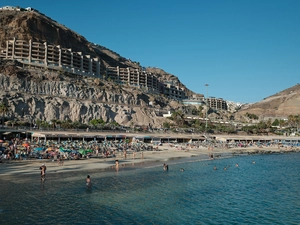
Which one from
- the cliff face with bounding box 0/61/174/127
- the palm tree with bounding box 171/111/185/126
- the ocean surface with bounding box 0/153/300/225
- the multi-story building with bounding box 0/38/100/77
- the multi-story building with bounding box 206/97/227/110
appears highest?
the multi-story building with bounding box 0/38/100/77

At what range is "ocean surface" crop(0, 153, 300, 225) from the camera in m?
16.2

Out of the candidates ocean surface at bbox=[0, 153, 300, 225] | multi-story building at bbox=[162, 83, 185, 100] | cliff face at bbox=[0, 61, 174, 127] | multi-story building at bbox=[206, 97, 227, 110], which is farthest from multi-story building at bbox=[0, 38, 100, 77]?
multi-story building at bbox=[206, 97, 227, 110]

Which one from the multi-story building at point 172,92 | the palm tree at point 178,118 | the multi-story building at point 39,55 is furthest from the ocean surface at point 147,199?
the multi-story building at point 172,92

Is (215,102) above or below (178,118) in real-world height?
above

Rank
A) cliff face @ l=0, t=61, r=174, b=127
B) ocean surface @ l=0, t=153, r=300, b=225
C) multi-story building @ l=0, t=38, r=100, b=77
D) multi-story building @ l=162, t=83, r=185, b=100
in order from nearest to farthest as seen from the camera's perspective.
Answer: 1. ocean surface @ l=0, t=153, r=300, b=225
2. cliff face @ l=0, t=61, r=174, b=127
3. multi-story building @ l=0, t=38, r=100, b=77
4. multi-story building @ l=162, t=83, r=185, b=100

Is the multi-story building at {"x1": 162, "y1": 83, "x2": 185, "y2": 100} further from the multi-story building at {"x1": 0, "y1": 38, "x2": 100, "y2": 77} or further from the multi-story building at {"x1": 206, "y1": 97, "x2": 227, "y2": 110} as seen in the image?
the multi-story building at {"x1": 0, "y1": 38, "x2": 100, "y2": 77}

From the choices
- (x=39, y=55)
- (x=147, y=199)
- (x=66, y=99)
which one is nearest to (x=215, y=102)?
(x=39, y=55)

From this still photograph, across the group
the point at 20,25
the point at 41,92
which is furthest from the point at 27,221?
the point at 20,25

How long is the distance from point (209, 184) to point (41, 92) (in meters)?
66.3

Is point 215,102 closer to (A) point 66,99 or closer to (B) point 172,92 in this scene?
(B) point 172,92

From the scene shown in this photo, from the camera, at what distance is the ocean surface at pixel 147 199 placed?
16172 millimetres

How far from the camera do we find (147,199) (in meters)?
20.1

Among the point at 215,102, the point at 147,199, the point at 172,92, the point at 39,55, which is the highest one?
the point at 39,55

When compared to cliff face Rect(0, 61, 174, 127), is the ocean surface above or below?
below
